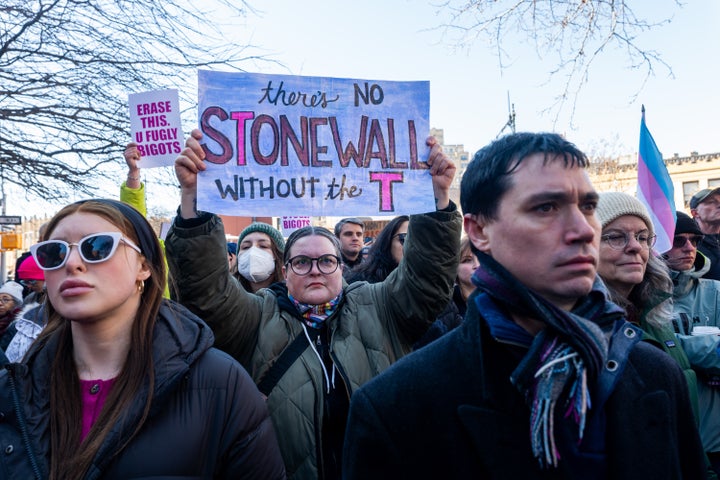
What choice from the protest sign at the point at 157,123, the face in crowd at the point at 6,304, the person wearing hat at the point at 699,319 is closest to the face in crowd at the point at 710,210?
the person wearing hat at the point at 699,319

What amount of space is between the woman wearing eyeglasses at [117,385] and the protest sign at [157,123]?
1.98m

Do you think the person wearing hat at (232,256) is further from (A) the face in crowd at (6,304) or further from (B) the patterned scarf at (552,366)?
(B) the patterned scarf at (552,366)

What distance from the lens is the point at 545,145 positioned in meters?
1.65

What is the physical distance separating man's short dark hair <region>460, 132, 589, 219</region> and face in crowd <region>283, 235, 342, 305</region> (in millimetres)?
1230

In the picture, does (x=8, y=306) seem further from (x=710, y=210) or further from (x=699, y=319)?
(x=710, y=210)

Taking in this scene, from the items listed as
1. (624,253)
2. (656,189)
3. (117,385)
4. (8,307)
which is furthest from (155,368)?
(656,189)

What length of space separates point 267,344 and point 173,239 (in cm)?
67

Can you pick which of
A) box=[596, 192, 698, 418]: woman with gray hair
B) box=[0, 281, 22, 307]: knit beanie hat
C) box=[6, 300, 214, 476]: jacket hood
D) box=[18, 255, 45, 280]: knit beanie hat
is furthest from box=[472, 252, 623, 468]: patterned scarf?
box=[18, 255, 45, 280]: knit beanie hat

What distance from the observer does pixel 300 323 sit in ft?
9.04

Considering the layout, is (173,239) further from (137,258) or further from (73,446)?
(73,446)

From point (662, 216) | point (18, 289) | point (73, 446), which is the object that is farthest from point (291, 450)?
point (18, 289)

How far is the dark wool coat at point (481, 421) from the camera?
4.71 feet

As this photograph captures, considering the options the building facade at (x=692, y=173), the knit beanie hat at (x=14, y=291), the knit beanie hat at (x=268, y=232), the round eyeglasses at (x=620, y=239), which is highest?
the building facade at (x=692, y=173)

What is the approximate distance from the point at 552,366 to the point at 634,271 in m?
1.69
